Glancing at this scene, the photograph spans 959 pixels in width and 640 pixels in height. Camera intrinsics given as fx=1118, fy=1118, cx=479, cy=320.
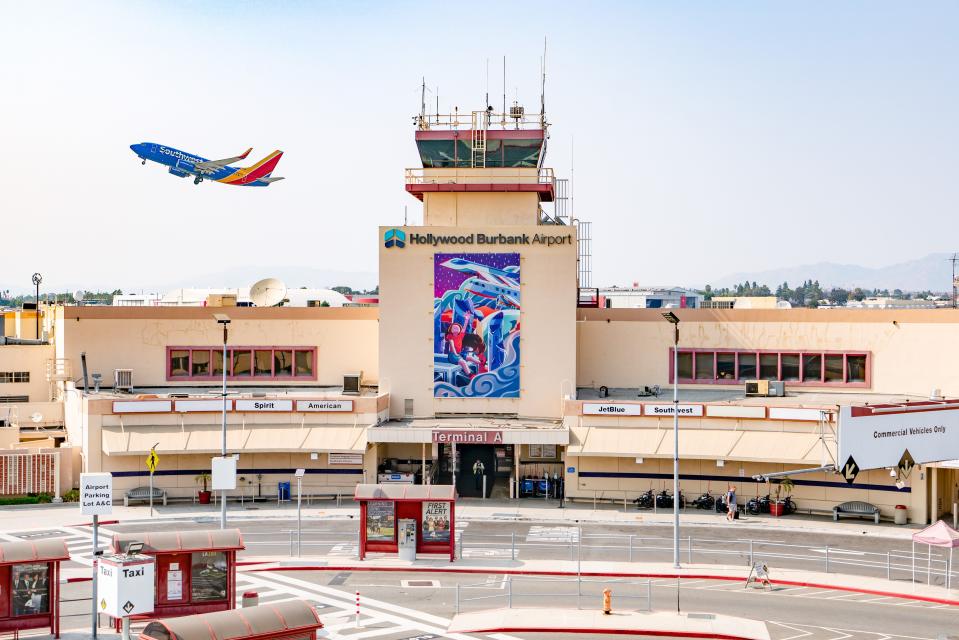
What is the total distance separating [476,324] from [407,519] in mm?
19804

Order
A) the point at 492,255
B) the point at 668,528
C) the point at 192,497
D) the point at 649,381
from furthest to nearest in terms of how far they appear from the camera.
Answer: the point at 649,381 → the point at 492,255 → the point at 192,497 → the point at 668,528

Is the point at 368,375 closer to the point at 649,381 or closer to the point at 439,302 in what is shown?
the point at 439,302

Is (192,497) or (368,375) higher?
(368,375)

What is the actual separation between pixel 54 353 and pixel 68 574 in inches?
1298

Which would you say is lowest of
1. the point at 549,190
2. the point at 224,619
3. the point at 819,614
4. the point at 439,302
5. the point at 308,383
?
the point at 819,614

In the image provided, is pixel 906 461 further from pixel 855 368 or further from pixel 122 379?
pixel 122 379

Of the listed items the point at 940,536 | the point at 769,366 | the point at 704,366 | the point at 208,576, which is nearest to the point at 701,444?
the point at 704,366

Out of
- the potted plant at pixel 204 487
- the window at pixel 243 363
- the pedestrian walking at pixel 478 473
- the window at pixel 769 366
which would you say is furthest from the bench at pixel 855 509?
the window at pixel 243 363

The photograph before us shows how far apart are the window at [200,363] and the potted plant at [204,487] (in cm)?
1124

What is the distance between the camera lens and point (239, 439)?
184 ft

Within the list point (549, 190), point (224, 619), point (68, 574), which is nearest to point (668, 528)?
point (549, 190)

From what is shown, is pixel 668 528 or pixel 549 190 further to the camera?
pixel 549 190

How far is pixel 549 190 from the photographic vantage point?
6259 cm

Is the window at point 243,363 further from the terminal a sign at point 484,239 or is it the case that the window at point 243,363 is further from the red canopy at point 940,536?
the red canopy at point 940,536
